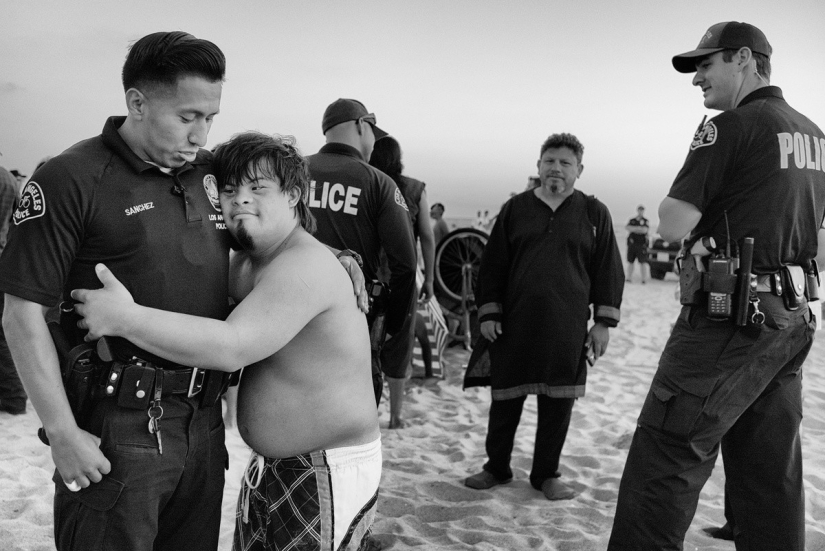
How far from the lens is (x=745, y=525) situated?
247 cm

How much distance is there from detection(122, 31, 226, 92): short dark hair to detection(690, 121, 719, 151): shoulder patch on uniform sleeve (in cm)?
175

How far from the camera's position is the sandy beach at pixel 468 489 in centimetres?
316

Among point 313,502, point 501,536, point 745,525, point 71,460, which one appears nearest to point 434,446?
point 501,536

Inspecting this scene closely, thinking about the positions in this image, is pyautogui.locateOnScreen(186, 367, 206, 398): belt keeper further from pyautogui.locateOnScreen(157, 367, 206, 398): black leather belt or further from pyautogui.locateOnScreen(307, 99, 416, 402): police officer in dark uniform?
pyautogui.locateOnScreen(307, 99, 416, 402): police officer in dark uniform

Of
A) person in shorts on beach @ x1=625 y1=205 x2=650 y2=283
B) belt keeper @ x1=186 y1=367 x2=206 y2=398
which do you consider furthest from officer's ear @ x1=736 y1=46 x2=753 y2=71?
person in shorts on beach @ x1=625 y1=205 x2=650 y2=283

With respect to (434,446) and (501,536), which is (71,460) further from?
(434,446)

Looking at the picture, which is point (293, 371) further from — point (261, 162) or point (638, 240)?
point (638, 240)

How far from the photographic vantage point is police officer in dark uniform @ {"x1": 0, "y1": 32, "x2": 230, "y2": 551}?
1508mm

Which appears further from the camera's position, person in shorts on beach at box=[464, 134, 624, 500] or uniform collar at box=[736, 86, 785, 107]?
person in shorts on beach at box=[464, 134, 624, 500]

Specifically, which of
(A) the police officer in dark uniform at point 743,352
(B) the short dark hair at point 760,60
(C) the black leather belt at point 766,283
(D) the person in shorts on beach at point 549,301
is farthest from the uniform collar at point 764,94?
(D) the person in shorts on beach at point 549,301

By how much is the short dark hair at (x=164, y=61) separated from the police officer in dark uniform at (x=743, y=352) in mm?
1694

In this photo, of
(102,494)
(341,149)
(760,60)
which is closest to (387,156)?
(341,149)

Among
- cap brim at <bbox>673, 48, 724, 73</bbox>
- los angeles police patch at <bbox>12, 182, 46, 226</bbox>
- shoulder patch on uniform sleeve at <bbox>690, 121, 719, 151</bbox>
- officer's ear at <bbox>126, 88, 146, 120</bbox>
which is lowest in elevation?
los angeles police patch at <bbox>12, 182, 46, 226</bbox>

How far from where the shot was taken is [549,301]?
361 cm
